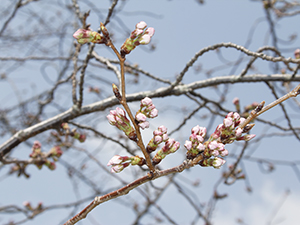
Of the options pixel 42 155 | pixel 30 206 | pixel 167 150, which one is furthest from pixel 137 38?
pixel 30 206

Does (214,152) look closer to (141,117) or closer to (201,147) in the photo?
(201,147)

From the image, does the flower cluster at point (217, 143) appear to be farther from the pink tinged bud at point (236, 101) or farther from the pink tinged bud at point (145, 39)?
the pink tinged bud at point (236, 101)

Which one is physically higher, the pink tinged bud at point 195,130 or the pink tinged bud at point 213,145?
the pink tinged bud at point 195,130

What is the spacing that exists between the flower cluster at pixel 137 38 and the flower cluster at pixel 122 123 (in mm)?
203

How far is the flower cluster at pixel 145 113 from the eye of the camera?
3.01ft

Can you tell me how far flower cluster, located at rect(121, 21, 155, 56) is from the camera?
0.89m

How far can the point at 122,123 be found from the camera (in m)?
0.94

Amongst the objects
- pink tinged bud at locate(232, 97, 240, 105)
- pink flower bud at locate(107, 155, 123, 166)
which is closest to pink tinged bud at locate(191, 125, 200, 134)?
pink flower bud at locate(107, 155, 123, 166)

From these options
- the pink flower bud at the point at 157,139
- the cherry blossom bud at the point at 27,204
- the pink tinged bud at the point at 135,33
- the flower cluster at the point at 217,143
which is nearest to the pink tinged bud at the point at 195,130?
the flower cluster at the point at 217,143

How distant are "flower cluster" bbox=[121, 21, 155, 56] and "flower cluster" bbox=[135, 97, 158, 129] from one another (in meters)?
0.18

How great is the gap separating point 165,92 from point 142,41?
1.34 m

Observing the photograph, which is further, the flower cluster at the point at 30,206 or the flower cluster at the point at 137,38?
the flower cluster at the point at 30,206

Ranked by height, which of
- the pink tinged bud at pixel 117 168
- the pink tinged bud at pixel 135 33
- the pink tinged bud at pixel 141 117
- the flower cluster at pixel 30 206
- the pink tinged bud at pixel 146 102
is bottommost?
the pink tinged bud at pixel 117 168

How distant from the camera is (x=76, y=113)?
2.21 meters
